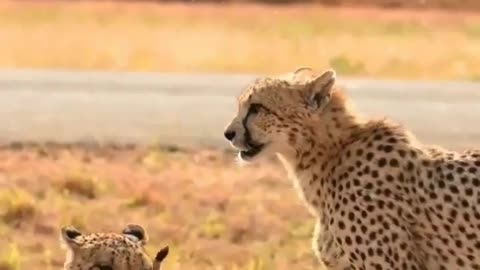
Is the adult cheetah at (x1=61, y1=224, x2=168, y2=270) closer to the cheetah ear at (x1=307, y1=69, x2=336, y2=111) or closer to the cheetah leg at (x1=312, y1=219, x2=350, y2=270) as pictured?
the cheetah leg at (x1=312, y1=219, x2=350, y2=270)

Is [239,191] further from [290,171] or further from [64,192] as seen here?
[290,171]

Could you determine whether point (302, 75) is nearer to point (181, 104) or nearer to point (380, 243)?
point (380, 243)

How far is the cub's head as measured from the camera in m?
7.52

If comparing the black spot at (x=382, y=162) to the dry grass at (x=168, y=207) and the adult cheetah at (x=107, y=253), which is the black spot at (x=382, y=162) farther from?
the dry grass at (x=168, y=207)

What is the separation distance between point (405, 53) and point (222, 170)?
1612cm

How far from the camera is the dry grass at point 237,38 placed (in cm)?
2598

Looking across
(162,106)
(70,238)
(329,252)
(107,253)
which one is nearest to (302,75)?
(329,252)

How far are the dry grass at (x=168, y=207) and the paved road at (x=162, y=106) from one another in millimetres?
1515

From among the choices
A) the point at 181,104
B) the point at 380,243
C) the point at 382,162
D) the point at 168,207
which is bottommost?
the point at 181,104

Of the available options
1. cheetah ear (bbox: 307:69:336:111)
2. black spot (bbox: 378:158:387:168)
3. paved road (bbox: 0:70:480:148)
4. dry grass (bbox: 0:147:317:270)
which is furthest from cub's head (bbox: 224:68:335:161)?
paved road (bbox: 0:70:480:148)

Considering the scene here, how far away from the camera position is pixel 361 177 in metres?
7.36

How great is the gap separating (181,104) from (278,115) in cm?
1080

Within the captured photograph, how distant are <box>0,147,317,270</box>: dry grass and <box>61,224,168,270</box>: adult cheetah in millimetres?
2813

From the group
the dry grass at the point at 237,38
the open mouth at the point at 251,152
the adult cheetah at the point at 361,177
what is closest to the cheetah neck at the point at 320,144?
the adult cheetah at the point at 361,177
